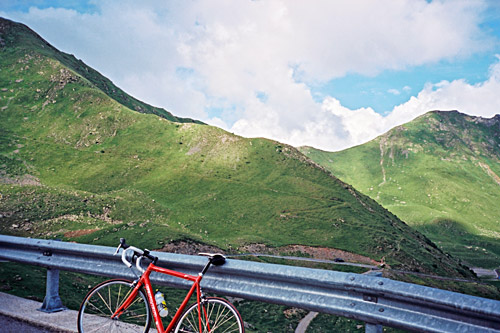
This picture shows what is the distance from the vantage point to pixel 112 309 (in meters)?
6.69

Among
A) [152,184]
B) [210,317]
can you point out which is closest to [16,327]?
[210,317]

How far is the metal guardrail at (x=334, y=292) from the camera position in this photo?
4.61 meters

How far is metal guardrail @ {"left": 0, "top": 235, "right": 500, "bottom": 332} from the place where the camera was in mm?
4605

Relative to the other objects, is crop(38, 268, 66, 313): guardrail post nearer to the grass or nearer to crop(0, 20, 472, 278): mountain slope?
the grass

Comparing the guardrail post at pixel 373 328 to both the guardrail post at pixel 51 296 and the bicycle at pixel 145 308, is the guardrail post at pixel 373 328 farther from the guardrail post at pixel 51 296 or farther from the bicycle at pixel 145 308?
the guardrail post at pixel 51 296

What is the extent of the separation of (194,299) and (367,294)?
2762 mm

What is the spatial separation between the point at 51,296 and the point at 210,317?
392cm

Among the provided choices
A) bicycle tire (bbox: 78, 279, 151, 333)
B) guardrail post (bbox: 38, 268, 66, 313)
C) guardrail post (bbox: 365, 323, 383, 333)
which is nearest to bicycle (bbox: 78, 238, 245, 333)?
bicycle tire (bbox: 78, 279, 151, 333)

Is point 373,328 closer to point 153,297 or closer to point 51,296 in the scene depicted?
point 153,297

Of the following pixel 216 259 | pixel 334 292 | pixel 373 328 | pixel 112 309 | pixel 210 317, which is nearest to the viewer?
pixel 373 328

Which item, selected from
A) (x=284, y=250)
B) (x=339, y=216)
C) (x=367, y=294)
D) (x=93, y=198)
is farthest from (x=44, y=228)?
(x=367, y=294)

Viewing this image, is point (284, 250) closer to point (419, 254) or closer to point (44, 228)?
point (419, 254)

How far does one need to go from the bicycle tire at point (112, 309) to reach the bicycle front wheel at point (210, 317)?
786mm

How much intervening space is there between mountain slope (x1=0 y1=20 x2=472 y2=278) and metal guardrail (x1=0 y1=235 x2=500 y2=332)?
73.9 metres
